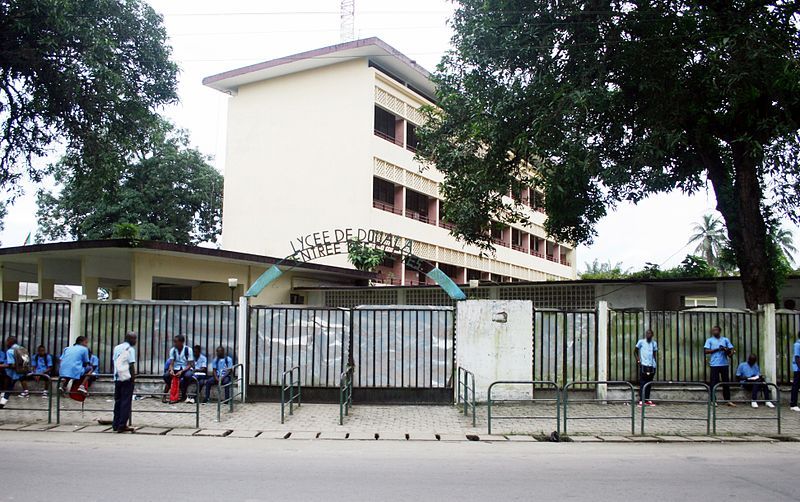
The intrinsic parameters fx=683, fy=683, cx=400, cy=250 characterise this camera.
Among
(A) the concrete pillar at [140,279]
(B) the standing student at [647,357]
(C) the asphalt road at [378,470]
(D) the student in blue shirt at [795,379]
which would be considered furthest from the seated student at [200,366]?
(D) the student in blue shirt at [795,379]

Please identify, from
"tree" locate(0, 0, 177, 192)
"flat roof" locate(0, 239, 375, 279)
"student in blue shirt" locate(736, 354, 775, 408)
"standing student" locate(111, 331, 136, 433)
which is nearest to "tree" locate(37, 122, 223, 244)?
"flat roof" locate(0, 239, 375, 279)

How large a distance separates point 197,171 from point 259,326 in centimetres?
2821

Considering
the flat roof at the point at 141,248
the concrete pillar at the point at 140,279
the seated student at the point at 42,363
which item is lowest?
the seated student at the point at 42,363

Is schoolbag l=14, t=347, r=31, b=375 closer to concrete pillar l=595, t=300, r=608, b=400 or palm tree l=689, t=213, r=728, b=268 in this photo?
concrete pillar l=595, t=300, r=608, b=400

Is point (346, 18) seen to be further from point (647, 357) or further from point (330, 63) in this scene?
point (647, 357)

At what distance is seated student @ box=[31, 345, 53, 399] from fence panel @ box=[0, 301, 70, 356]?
0.63ft

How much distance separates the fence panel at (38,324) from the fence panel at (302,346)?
447cm

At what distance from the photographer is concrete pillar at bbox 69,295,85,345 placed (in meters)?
15.3

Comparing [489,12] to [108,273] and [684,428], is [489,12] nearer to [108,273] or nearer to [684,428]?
[684,428]

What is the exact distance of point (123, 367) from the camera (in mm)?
11203

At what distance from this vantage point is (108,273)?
2253 cm

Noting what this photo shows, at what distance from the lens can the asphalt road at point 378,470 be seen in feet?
23.4

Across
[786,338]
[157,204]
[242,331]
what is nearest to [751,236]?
[786,338]

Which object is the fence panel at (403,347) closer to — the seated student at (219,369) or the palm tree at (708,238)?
the seated student at (219,369)
